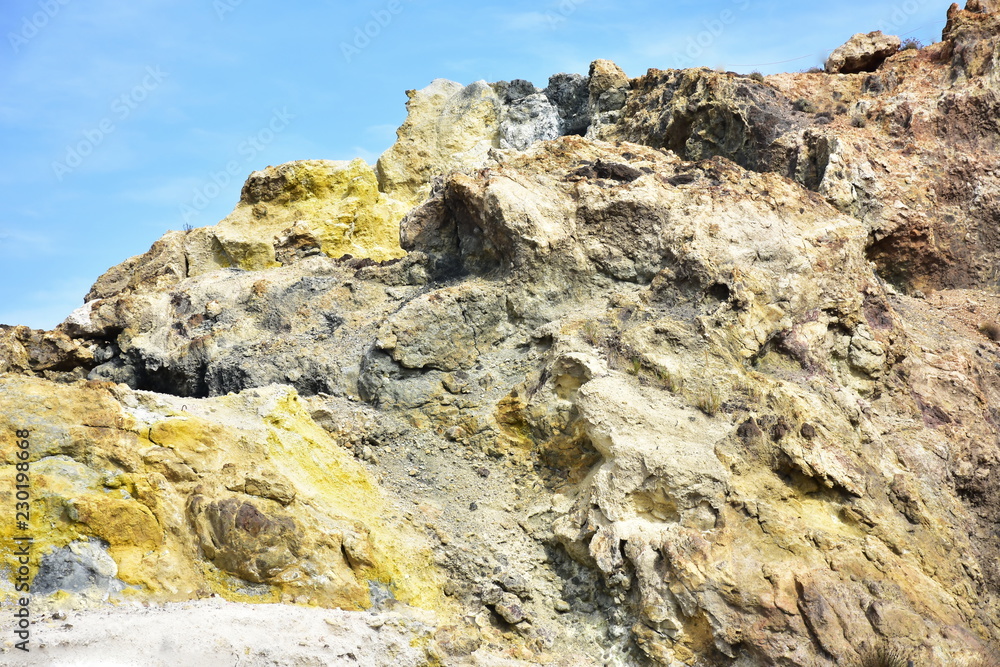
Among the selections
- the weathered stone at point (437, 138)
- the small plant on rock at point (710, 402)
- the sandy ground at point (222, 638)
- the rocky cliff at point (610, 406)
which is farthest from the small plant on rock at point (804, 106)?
the sandy ground at point (222, 638)

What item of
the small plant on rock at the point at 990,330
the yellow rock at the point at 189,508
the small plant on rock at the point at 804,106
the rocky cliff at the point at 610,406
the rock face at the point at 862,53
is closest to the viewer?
the yellow rock at the point at 189,508

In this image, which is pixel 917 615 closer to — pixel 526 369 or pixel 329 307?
pixel 526 369

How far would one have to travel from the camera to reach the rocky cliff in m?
8.56

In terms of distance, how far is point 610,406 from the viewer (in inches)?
406

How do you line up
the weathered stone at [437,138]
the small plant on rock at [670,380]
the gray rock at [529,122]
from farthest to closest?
the gray rock at [529,122], the weathered stone at [437,138], the small plant on rock at [670,380]

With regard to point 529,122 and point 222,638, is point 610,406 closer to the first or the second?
point 222,638

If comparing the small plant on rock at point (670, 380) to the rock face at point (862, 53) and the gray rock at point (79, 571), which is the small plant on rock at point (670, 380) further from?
the rock face at point (862, 53)

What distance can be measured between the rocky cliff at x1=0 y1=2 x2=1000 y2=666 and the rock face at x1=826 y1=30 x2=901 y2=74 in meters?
0.90

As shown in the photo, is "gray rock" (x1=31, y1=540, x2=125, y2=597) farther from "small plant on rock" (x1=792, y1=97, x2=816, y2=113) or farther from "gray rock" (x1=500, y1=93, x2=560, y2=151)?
"gray rock" (x1=500, y1=93, x2=560, y2=151)

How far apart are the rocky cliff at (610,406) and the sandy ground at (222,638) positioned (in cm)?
19

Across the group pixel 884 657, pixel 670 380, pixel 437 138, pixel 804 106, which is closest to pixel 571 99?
pixel 437 138

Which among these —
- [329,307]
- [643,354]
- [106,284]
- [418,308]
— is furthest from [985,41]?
[106,284]

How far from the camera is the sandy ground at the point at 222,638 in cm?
683

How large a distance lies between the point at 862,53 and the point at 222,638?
17.1 m
